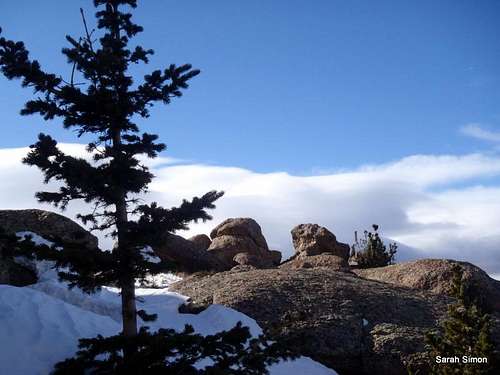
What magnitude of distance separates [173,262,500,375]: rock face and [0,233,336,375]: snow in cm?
56

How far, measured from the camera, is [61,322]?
31.5 feet

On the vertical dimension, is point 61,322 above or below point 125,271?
below

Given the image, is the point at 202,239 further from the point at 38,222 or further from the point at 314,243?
the point at 38,222

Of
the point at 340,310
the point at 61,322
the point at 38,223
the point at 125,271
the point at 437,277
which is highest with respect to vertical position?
the point at 38,223

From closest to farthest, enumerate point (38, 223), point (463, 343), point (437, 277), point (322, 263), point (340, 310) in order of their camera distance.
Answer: point (463, 343), point (340, 310), point (437, 277), point (38, 223), point (322, 263)

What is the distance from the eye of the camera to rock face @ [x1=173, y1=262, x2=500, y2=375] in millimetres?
11578

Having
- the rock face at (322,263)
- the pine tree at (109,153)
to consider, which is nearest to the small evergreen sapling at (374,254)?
the rock face at (322,263)

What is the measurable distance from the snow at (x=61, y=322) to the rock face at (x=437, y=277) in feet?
21.1

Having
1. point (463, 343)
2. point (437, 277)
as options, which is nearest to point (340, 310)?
point (463, 343)

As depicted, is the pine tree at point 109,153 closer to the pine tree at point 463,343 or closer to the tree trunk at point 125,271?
the tree trunk at point 125,271

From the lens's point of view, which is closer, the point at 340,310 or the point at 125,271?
the point at 125,271

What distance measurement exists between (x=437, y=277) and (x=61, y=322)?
11.7 m

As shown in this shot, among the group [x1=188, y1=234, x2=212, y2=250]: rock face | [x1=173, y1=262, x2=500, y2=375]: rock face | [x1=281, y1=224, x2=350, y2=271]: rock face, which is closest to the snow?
[x1=173, y1=262, x2=500, y2=375]: rock face

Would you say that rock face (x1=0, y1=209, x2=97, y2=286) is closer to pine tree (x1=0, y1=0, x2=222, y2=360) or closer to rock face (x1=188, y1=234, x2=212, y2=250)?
pine tree (x1=0, y1=0, x2=222, y2=360)
